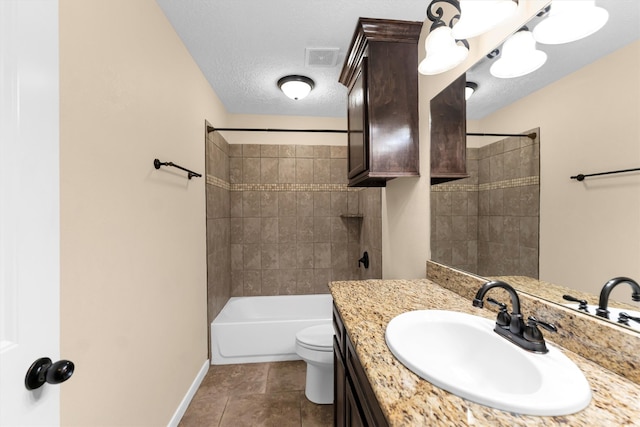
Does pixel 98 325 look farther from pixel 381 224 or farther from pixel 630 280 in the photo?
pixel 381 224

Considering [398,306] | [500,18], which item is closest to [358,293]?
[398,306]

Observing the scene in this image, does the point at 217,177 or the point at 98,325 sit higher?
the point at 217,177

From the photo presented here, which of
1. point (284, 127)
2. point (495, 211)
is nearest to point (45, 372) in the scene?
point (495, 211)

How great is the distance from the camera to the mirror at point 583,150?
0.67 m

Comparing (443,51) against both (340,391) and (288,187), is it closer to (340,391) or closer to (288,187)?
(340,391)

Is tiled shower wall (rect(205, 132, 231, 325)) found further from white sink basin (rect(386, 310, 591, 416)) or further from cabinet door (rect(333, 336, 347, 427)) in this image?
white sink basin (rect(386, 310, 591, 416))

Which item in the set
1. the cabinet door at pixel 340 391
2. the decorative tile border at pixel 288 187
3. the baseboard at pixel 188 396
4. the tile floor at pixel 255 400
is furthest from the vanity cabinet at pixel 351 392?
the decorative tile border at pixel 288 187

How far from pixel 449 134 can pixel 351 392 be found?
1266 millimetres

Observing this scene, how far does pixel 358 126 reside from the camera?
5.30ft

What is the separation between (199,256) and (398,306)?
5.25 feet

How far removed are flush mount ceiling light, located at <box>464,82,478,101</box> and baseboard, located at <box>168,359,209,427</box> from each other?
7.91 feet

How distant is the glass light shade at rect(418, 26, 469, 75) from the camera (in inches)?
45.1

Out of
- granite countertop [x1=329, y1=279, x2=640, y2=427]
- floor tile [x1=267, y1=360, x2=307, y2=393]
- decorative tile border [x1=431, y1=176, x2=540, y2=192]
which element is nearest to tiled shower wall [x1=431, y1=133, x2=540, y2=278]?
decorative tile border [x1=431, y1=176, x2=540, y2=192]

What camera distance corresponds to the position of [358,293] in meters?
1.30
